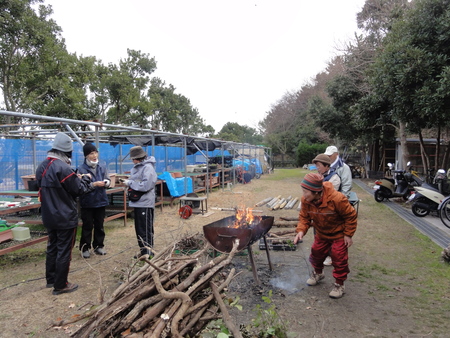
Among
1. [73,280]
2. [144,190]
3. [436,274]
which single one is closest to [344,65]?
[436,274]

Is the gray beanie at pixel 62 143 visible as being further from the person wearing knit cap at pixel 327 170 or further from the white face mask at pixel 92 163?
the person wearing knit cap at pixel 327 170

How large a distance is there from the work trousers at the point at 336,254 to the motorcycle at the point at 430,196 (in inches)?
209

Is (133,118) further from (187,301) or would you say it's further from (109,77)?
(187,301)

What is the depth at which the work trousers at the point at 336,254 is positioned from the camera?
3.58 metres

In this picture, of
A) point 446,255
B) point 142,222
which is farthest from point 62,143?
point 446,255

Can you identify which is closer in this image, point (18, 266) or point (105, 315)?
point (105, 315)

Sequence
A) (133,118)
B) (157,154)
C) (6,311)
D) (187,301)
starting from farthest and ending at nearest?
(133,118), (157,154), (6,311), (187,301)

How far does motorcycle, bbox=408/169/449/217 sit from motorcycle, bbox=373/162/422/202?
1.23 m

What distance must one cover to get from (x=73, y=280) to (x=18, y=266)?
4.45 feet

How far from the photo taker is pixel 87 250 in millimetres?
Answer: 5184

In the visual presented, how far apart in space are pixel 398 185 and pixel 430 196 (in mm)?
2618

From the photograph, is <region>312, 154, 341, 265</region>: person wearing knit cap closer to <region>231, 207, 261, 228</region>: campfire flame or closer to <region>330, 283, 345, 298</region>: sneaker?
<region>231, 207, 261, 228</region>: campfire flame

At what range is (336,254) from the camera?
3.59 metres

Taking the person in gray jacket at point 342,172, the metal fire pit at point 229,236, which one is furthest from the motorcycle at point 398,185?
the metal fire pit at point 229,236
